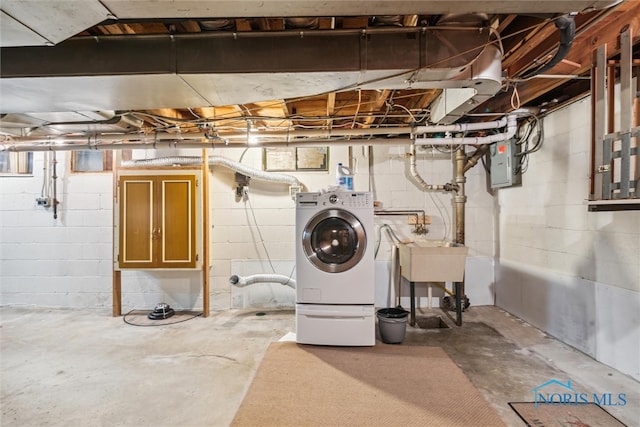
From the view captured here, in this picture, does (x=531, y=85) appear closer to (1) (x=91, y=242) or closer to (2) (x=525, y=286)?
(2) (x=525, y=286)

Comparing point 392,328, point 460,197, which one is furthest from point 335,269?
point 460,197

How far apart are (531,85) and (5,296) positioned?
22.1 feet

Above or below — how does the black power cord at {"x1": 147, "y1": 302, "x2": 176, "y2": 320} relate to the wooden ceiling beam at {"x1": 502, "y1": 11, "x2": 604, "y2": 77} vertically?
below

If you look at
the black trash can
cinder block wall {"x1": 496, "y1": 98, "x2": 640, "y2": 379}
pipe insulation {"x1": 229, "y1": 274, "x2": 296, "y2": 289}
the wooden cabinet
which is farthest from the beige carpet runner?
the wooden cabinet

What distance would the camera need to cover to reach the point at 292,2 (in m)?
1.38

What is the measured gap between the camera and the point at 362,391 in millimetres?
2121

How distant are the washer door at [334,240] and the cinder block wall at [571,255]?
197cm

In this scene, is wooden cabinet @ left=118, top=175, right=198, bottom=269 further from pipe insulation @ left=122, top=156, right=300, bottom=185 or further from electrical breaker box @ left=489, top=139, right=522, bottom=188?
electrical breaker box @ left=489, top=139, right=522, bottom=188

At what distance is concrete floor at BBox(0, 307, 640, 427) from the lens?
195cm

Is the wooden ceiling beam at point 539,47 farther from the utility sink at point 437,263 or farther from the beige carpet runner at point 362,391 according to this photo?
the beige carpet runner at point 362,391

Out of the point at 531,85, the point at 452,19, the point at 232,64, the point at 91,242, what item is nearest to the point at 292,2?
the point at 232,64

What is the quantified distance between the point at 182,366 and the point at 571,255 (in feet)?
12.0

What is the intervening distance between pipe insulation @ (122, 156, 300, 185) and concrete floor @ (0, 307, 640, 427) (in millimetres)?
1752

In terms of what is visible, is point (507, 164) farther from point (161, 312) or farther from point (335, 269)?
point (161, 312)
